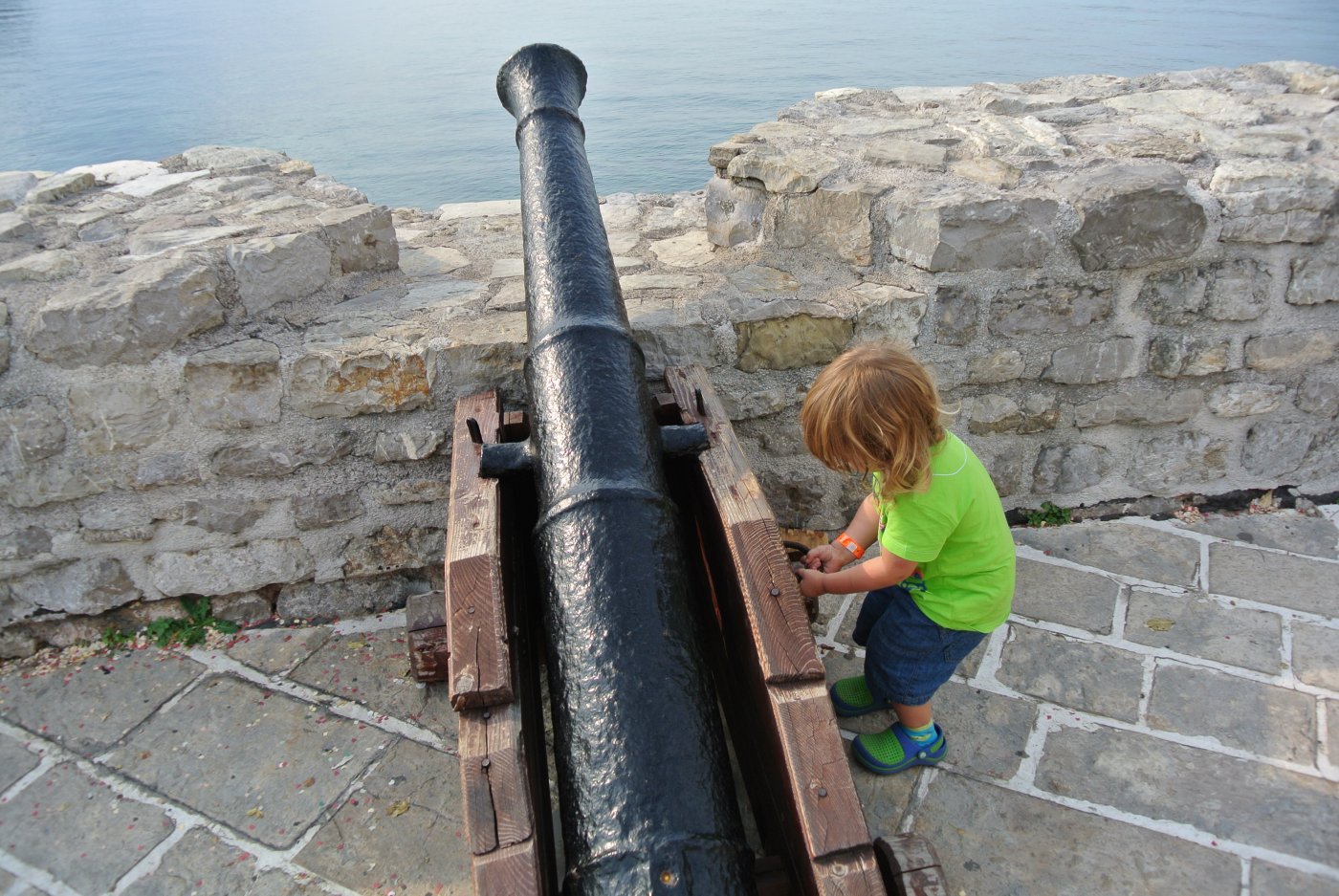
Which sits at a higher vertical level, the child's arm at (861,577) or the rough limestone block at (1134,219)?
the rough limestone block at (1134,219)

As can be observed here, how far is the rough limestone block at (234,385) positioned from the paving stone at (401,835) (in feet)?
3.35

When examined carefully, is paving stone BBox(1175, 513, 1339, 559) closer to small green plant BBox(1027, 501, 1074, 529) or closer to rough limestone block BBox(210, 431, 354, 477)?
small green plant BBox(1027, 501, 1074, 529)

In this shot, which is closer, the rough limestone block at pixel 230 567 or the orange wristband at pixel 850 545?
the orange wristband at pixel 850 545

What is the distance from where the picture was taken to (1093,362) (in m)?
3.04

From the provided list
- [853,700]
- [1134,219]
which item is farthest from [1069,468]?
[853,700]

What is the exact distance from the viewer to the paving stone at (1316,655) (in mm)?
2570

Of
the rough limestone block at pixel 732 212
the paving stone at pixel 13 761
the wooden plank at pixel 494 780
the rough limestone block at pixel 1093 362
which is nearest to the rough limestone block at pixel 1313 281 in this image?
the rough limestone block at pixel 1093 362

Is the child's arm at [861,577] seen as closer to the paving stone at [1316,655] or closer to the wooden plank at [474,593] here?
the wooden plank at [474,593]

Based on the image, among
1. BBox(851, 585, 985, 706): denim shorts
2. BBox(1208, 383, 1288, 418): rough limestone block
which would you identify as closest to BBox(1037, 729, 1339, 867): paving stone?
BBox(851, 585, 985, 706): denim shorts

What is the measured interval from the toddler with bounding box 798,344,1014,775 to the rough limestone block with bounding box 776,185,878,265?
41.8 inches

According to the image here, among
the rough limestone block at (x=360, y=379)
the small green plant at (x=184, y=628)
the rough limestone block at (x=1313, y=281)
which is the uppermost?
the rough limestone block at (x=1313, y=281)

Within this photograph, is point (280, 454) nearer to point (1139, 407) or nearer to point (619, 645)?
point (619, 645)

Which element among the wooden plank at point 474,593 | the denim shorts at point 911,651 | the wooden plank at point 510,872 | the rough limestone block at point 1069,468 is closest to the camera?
the wooden plank at point 510,872

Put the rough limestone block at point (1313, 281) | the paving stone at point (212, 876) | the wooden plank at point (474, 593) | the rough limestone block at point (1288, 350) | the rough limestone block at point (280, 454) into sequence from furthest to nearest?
the rough limestone block at point (1288, 350), the rough limestone block at point (1313, 281), the rough limestone block at point (280, 454), the paving stone at point (212, 876), the wooden plank at point (474, 593)
